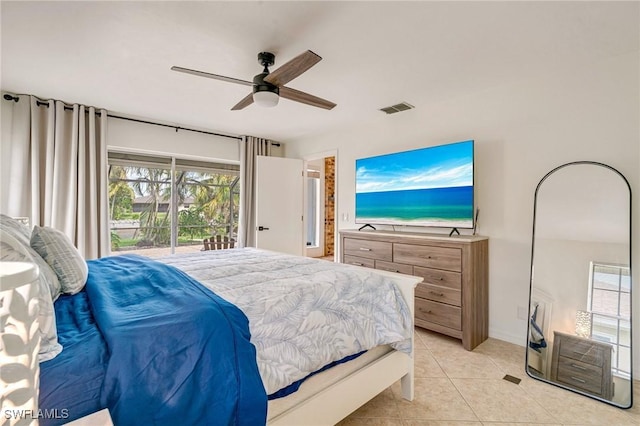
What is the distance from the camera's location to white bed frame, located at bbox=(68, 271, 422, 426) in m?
1.35

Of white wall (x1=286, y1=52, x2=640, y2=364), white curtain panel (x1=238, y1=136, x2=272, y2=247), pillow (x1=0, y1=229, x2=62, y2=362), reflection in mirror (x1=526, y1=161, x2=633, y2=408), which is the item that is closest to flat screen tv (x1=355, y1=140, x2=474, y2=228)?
white wall (x1=286, y1=52, x2=640, y2=364)

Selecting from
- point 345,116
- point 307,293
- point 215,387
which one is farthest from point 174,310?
point 345,116

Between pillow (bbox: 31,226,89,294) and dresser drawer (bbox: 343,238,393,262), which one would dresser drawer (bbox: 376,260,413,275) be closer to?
dresser drawer (bbox: 343,238,393,262)

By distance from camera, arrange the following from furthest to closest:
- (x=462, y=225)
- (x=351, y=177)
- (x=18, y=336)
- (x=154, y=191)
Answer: (x=154, y=191)
(x=351, y=177)
(x=462, y=225)
(x=18, y=336)

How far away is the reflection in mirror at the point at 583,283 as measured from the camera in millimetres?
2080

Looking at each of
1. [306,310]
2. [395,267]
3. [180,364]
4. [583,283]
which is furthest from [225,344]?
[583,283]

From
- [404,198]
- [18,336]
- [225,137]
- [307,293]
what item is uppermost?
[225,137]

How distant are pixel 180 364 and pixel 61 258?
0.90m

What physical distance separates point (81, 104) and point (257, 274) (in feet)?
10.7

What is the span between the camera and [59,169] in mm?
3324

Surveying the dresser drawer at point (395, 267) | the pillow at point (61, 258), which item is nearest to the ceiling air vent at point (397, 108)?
the dresser drawer at point (395, 267)

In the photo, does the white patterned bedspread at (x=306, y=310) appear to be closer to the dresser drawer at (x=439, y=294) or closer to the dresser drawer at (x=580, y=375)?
the dresser drawer at (x=439, y=294)

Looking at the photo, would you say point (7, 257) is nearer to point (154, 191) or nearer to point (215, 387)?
point (215, 387)

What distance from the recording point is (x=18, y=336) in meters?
0.50
